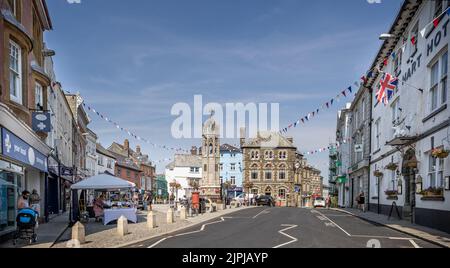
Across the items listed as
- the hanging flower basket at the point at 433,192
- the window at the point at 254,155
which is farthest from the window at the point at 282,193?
the hanging flower basket at the point at 433,192

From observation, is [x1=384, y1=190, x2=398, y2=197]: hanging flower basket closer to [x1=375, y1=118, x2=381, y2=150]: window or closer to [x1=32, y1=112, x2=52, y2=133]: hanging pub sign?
Result: [x1=375, y1=118, x2=381, y2=150]: window

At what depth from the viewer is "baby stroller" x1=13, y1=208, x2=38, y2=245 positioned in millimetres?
12539

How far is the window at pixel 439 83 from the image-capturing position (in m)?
16.5

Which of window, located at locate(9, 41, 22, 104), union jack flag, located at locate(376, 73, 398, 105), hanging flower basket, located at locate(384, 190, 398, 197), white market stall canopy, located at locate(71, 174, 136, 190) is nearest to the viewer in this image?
window, located at locate(9, 41, 22, 104)

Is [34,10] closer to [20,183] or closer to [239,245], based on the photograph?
[20,183]

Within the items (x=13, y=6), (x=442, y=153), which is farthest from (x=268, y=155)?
(x=13, y=6)

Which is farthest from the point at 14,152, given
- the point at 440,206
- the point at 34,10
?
the point at 440,206

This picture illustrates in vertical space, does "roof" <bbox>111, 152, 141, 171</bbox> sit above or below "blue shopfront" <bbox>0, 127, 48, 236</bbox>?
below

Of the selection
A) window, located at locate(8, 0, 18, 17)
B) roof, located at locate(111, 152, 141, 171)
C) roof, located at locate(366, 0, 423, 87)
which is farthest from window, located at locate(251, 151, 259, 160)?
window, located at locate(8, 0, 18, 17)

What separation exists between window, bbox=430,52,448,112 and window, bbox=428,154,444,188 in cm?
224

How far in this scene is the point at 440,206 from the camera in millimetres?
16312

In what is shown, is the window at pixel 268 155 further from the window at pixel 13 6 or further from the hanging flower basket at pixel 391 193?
the window at pixel 13 6

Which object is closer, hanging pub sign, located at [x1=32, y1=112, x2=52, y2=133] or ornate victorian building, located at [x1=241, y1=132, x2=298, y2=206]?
hanging pub sign, located at [x1=32, y1=112, x2=52, y2=133]

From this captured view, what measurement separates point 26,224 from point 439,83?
51.7 ft
